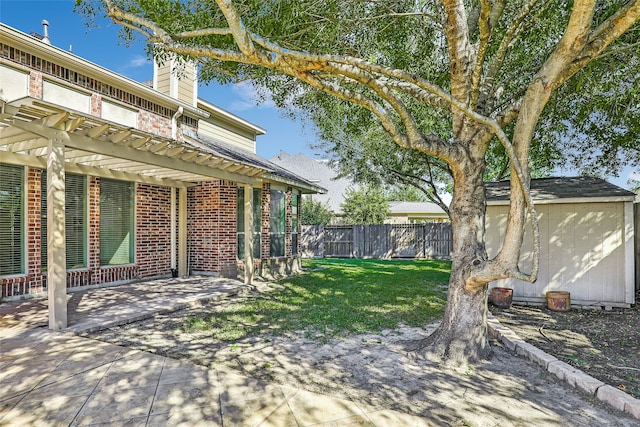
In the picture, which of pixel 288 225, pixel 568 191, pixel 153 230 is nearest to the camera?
pixel 568 191

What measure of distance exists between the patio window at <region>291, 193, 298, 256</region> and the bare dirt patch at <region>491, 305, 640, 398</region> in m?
6.72

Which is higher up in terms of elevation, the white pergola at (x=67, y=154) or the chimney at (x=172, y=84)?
the chimney at (x=172, y=84)

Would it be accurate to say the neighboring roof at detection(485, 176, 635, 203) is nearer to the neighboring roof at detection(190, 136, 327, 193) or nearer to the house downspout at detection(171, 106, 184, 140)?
the neighboring roof at detection(190, 136, 327, 193)

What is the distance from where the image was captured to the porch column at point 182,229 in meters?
10.2

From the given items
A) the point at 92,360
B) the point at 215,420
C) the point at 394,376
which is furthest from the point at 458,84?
the point at 92,360

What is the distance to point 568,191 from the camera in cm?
760

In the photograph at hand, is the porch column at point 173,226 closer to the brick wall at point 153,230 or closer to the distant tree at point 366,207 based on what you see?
the brick wall at point 153,230

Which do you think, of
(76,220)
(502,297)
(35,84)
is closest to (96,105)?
(35,84)

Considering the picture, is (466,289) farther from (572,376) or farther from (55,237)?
(55,237)

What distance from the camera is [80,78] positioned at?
320 inches

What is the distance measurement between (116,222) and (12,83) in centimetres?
329

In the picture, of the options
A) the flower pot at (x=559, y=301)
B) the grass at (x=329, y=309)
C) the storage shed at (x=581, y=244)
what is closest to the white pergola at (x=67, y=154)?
the grass at (x=329, y=309)

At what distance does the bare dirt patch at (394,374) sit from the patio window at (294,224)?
6908 millimetres

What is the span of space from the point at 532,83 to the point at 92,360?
5.48 m
